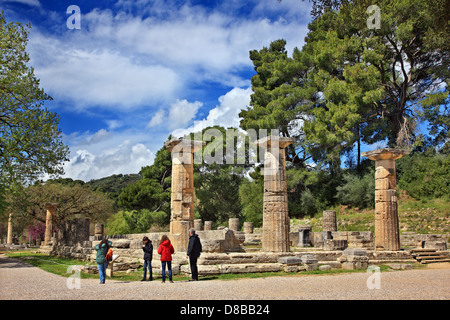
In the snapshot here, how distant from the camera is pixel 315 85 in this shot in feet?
116

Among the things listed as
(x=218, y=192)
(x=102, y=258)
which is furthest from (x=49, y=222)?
(x=102, y=258)

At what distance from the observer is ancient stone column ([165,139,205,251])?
1619 cm

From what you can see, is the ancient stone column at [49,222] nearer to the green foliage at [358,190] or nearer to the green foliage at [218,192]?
the green foliage at [218,192]

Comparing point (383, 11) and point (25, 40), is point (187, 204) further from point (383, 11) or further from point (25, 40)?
point (383, 11)

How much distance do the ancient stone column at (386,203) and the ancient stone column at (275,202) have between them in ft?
16.0

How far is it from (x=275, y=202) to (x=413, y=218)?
51.8 feet

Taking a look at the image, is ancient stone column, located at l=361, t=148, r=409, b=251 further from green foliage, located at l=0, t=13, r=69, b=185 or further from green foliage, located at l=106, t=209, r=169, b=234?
green foliage, located at l=106, t=209, r=169, b=234

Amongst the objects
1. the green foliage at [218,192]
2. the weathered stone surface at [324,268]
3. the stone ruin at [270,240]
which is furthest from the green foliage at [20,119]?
the green foliage at [218,192]

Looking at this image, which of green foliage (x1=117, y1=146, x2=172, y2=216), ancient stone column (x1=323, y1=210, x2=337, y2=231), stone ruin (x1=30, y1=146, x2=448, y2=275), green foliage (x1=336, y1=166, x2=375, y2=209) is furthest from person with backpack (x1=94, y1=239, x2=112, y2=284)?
green foliage (x1=117, y1=146, x2=172, y2=216)

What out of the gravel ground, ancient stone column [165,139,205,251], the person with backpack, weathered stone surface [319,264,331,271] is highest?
ancient stone column [165,139,205,251]

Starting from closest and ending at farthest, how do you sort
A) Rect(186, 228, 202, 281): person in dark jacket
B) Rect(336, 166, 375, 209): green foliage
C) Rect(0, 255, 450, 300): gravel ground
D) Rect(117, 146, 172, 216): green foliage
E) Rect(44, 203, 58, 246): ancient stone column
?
Rect(0, 255, 450, 300): gravel ground
Rect(186, 228, 202, 281): person in dark jacket
Rect(44, 203, 58, 246): ancient stone column
Rect(336, 166, 375, 209): green foliage
Rect(117, 146, 172, 216): green foliage

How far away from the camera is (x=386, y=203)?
16938 mm

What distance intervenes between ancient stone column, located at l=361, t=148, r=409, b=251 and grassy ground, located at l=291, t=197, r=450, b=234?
28.8ft
